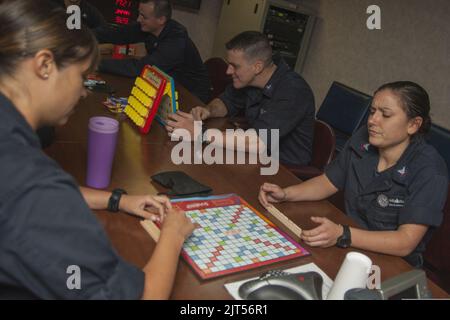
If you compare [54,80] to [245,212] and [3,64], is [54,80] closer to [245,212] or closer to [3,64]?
[3,64]

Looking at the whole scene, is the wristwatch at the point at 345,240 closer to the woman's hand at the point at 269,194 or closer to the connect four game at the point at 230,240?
the connect four game at the point at 230,240

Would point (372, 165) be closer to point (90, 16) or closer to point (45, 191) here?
point (45, 191)

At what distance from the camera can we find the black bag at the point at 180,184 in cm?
136

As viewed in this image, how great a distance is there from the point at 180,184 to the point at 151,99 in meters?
0.60

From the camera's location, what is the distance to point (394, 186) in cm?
152

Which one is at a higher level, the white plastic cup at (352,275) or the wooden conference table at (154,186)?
the white plastic cup at (352,275)

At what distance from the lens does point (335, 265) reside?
3.76 feet

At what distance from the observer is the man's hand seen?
2.18 m

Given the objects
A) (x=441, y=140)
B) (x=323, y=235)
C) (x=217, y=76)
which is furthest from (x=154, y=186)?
(x=217, y=76)

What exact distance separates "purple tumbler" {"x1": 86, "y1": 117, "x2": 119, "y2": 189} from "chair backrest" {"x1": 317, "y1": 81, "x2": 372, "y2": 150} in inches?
88.6

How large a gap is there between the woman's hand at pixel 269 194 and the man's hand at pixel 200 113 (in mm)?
833

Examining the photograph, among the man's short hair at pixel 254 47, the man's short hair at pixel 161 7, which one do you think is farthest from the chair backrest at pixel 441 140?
the man's short hair at pixel 161 7

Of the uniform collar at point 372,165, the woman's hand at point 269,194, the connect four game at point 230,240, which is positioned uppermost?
the uniform collar at point 372,165

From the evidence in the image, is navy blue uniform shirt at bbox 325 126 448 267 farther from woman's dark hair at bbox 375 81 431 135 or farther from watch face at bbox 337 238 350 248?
watch face at bbox 337 238 350 248
